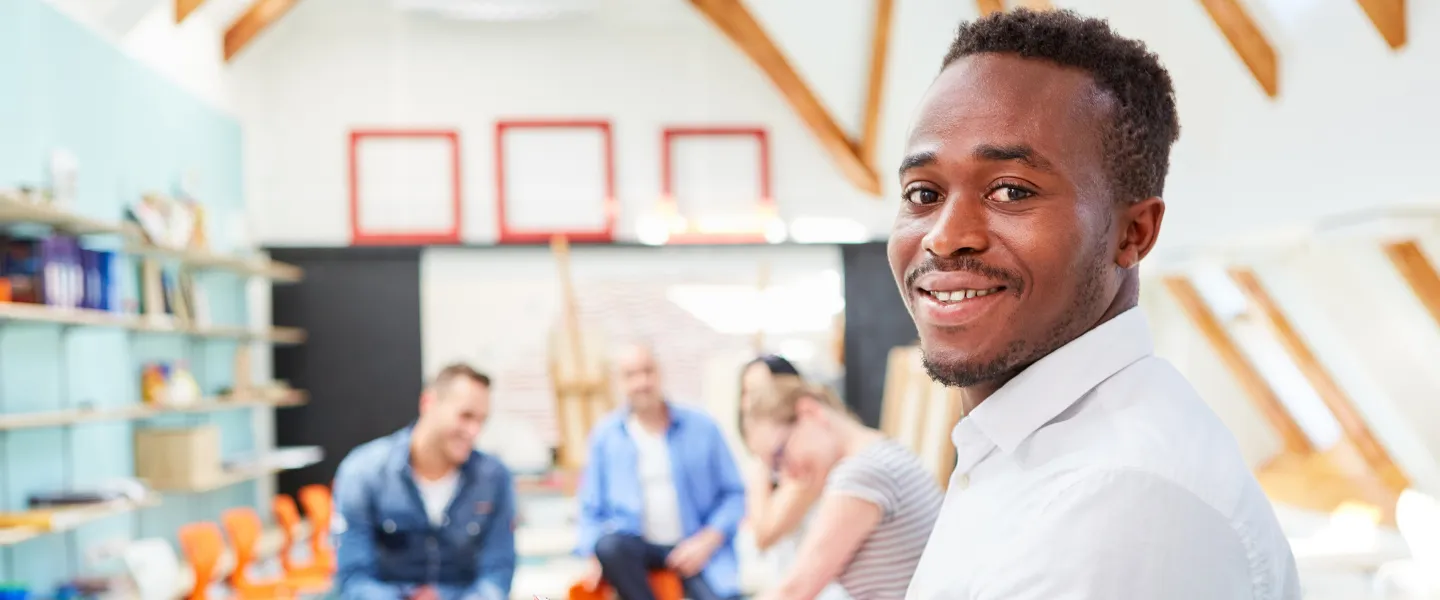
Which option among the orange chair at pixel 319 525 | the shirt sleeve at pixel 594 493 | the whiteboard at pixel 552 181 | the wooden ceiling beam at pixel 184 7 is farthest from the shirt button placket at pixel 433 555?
the whiteboard at pixel 552 181

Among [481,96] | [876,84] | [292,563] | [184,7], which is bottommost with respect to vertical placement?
[292,563]

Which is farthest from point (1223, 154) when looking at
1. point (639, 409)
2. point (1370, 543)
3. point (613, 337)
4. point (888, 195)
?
point (613, 337)

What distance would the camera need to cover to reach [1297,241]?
15.9ft

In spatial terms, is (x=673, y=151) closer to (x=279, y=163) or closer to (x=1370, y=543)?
(x=279, y=163)

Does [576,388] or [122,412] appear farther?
[576,388]

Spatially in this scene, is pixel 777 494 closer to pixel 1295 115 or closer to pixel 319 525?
pixel 1295 115

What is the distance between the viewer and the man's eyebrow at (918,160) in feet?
3.00

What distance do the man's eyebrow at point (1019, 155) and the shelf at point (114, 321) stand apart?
432cm

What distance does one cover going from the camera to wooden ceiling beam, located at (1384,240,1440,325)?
4348mm

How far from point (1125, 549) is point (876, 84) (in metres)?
8.12

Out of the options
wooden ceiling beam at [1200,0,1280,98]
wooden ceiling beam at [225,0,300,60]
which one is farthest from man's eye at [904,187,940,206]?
wooden ceiling beam at [225,0,300,60]

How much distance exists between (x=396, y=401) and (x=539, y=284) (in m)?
1.37

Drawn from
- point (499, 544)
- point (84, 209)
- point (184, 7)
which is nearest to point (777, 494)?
point (499, 544)

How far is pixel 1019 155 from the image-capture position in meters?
0.86
